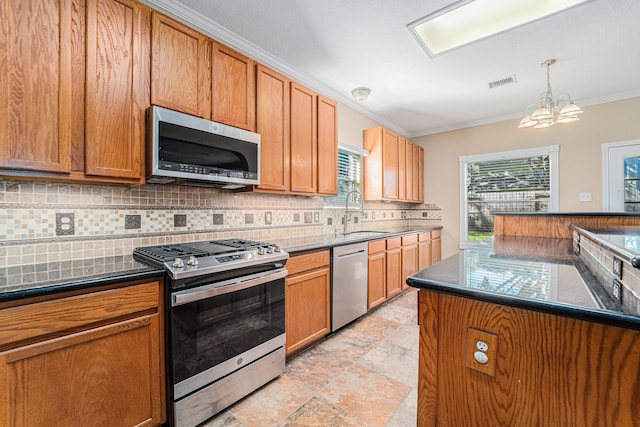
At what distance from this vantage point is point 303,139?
2.67 m

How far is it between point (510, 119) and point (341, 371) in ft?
14.5

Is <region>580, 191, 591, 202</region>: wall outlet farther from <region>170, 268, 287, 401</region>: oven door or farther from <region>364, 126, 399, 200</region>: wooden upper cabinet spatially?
<region>170, 268, 287, 401</region>: oven door

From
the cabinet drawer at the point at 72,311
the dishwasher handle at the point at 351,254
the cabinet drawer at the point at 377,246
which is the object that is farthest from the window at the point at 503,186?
the cabinet drawer at the point at 72,311

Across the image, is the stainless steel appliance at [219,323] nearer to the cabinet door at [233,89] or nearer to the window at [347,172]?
the cabinet door at [233,89]

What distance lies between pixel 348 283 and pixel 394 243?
106 cm

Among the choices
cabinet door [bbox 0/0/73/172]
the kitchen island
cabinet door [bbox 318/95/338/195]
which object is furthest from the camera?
cabinet door [bbox 318/95/338/195]

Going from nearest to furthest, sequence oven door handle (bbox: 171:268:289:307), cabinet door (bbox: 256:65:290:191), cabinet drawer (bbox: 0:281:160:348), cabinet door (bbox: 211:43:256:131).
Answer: cabinet drawer (bbox: 0:281:160:348) < oven door handle (bbox: 171:268:289:307) < cabinet door (bbox: 211:43:256:131) < cabinet door (bbox: 256:65:290:191)

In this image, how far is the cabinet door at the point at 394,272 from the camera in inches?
135

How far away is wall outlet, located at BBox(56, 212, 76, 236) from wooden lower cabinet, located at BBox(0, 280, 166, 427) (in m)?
0.66

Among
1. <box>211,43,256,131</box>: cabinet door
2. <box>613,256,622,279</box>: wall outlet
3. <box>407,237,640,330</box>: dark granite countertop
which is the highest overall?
<box>211,43,256,131</box>: cabinet door

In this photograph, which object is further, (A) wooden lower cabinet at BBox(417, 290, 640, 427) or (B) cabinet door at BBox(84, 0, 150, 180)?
(B) cabinet door at BBox(84, 0, 150, 180)

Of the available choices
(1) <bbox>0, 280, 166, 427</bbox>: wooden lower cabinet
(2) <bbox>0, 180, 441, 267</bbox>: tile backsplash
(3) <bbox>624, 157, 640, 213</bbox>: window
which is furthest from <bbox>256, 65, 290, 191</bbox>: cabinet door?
(3) <bbox>624, 157, 640, 213</bbox>: window

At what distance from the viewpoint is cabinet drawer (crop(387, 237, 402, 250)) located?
3.39 m

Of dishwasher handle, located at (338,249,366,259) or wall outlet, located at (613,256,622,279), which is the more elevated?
wall outlet, located at (613,256,622,279)
